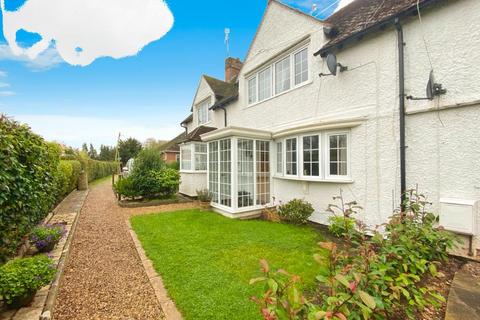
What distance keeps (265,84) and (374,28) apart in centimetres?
507

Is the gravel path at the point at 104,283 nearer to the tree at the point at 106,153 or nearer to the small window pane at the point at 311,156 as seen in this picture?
the small window pane at the point at 311,156

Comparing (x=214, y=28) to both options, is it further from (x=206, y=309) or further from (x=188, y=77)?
(x=206, y=309)

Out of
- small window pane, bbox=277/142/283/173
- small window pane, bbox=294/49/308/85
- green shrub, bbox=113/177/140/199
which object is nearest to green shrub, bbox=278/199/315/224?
small window pane, bbox=277/142/283/173

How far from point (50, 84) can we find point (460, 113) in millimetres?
20328

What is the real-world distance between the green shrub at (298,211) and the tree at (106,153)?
56.1 meters

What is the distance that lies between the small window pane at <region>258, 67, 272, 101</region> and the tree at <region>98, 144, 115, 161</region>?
5326 centimetres

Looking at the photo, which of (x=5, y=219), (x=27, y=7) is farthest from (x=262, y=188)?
(x=27, y=7)

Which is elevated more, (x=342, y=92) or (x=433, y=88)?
(x=342, y=92)

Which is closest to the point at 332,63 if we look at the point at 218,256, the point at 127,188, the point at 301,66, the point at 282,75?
the point at 301,66

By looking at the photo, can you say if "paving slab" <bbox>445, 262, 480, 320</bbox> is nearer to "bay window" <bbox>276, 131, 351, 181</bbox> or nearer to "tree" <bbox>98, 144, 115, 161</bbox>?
"bay window" <bbox>276, 131, 351, 181</bbox>

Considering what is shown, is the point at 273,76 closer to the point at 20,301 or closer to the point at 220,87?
the point at 220,87

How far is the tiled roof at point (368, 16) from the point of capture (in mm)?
5541

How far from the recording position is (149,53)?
14.2 metres

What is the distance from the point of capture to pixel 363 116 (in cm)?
632
